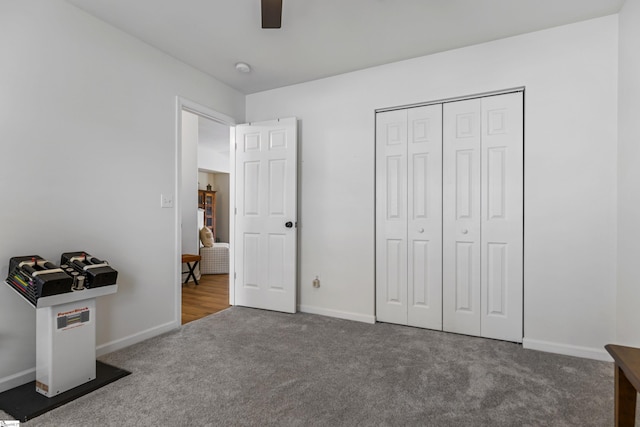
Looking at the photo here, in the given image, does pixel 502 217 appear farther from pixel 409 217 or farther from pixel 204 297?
pixel 204 297

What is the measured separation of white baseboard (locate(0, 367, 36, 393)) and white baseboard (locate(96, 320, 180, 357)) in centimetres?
40

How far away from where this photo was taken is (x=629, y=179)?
2.23m

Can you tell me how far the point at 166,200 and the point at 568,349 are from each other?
3507 mm

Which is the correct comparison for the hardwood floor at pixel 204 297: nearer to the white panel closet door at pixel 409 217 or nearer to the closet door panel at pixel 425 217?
the white panel closet door at pixel 409 217

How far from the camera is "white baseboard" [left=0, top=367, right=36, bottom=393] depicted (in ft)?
6.52

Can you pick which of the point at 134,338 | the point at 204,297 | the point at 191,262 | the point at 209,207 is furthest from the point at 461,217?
the point at 209,207

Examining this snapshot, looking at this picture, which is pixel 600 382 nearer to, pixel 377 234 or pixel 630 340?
pixel 630 340

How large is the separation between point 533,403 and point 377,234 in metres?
1.78

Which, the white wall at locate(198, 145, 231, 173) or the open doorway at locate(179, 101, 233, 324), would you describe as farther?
the white wall at locate(198, 145, 231, 173)

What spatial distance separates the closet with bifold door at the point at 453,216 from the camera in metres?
2.78

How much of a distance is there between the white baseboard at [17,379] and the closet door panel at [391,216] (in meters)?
2.69

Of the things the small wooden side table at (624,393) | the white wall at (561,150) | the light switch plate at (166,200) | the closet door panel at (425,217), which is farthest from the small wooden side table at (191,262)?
the small wooden side table at (624,393)

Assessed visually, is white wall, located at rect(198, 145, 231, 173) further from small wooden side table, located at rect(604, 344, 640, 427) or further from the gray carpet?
small wooden side table, located at rect(604, 344, 640, 427)

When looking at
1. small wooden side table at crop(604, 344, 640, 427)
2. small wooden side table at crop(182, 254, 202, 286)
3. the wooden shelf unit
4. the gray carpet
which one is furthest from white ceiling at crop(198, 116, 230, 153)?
small wooden side table at crop(604, 344, 640, 427)
